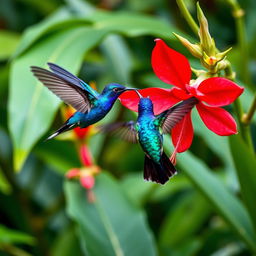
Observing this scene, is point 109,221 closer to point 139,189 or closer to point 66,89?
point 139,189

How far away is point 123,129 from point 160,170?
0.43 ft

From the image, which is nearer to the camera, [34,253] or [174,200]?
[34,253]

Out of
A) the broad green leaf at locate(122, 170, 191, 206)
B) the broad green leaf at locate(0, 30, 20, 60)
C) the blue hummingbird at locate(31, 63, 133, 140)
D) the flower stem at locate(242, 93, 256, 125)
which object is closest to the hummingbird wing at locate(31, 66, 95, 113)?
the blue hummingbird at locate(31, 63, 133, 140)

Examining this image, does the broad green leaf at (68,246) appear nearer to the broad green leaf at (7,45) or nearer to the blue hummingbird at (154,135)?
the broad green leaf at (7,45)

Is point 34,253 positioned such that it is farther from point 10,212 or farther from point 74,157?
point 74,157

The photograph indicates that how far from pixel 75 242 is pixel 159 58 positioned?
814mm

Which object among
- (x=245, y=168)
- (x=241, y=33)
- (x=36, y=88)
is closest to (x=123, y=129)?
(x=245, y=168)

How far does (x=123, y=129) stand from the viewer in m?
0.70

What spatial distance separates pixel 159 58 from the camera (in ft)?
1.98

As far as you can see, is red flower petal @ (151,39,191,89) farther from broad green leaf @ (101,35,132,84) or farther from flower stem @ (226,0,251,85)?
broad green leaf @ (101,35,132,84)

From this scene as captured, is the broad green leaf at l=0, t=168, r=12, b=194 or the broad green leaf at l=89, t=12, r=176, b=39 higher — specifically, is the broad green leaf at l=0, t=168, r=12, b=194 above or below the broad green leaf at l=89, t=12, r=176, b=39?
below

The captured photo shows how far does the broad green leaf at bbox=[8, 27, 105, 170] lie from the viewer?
0.95 m

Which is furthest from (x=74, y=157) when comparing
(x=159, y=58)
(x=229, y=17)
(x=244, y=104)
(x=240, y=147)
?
(x=229, y=17)

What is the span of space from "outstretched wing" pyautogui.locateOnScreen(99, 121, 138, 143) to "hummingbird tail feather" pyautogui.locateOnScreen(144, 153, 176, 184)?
0.29 ft
